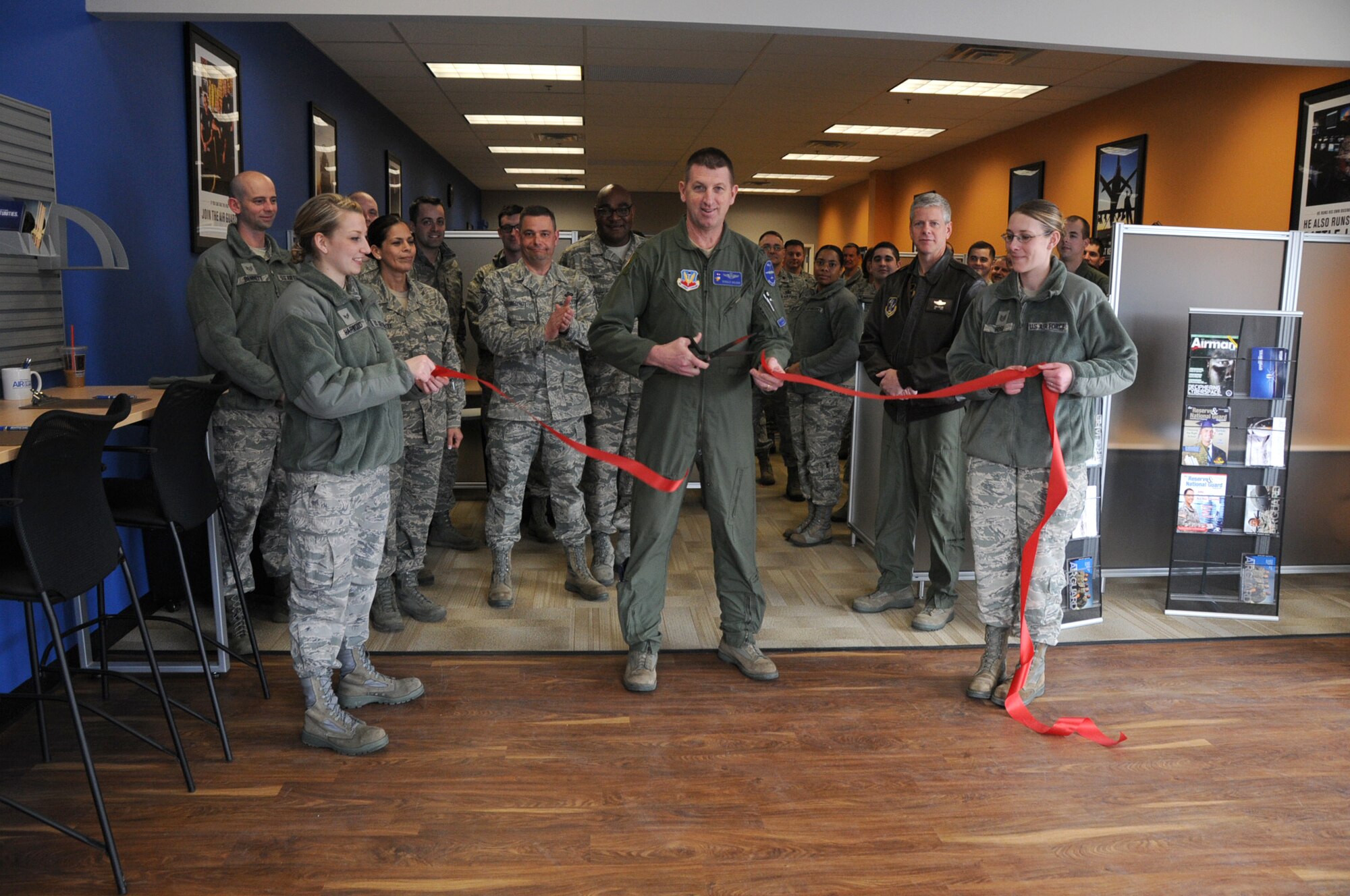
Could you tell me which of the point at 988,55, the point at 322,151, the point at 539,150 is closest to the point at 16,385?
the point at 322,151

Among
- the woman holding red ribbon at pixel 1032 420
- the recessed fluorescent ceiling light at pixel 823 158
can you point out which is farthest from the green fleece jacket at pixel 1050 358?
the recessed fluorescent ceiling light at pixel 823 158

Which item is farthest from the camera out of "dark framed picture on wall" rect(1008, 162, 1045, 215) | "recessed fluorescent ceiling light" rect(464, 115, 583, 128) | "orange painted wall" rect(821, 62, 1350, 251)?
"recessed fluorescent ceiling light" rect(464, 115, 583, 128)

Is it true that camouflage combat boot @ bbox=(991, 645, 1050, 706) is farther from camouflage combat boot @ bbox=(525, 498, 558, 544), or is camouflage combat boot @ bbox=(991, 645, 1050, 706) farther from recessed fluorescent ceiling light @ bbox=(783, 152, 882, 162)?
recessed fluorescent ceiling light @ bbox=(783, 152, 882, 162)

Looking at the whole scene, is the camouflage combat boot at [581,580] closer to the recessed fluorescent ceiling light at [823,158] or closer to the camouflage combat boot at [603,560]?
the camouflage combat boot at [603,560]

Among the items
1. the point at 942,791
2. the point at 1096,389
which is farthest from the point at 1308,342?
the point at 942,791

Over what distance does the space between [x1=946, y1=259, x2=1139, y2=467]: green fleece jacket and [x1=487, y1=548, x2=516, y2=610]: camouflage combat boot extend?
214 cm

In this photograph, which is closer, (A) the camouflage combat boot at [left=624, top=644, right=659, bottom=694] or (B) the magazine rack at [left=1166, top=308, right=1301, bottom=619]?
(A) the camouflage combat boot at [left=624, top=644, right=659, bottom=694]

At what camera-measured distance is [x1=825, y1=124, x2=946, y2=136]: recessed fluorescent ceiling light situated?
35.4 feet

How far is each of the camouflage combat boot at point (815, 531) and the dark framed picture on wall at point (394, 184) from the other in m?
5.93

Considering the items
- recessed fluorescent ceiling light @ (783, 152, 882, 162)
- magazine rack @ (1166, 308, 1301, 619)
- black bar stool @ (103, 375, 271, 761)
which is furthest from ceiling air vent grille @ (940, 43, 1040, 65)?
black bar stool @ (103, 375, 271, 761)

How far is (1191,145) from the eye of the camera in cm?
740

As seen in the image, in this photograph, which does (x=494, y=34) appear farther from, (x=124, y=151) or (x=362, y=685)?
(x=362, y=685)

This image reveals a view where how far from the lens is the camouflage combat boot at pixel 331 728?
2.81 m

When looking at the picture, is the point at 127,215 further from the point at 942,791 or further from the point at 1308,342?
the point at 1308,342
